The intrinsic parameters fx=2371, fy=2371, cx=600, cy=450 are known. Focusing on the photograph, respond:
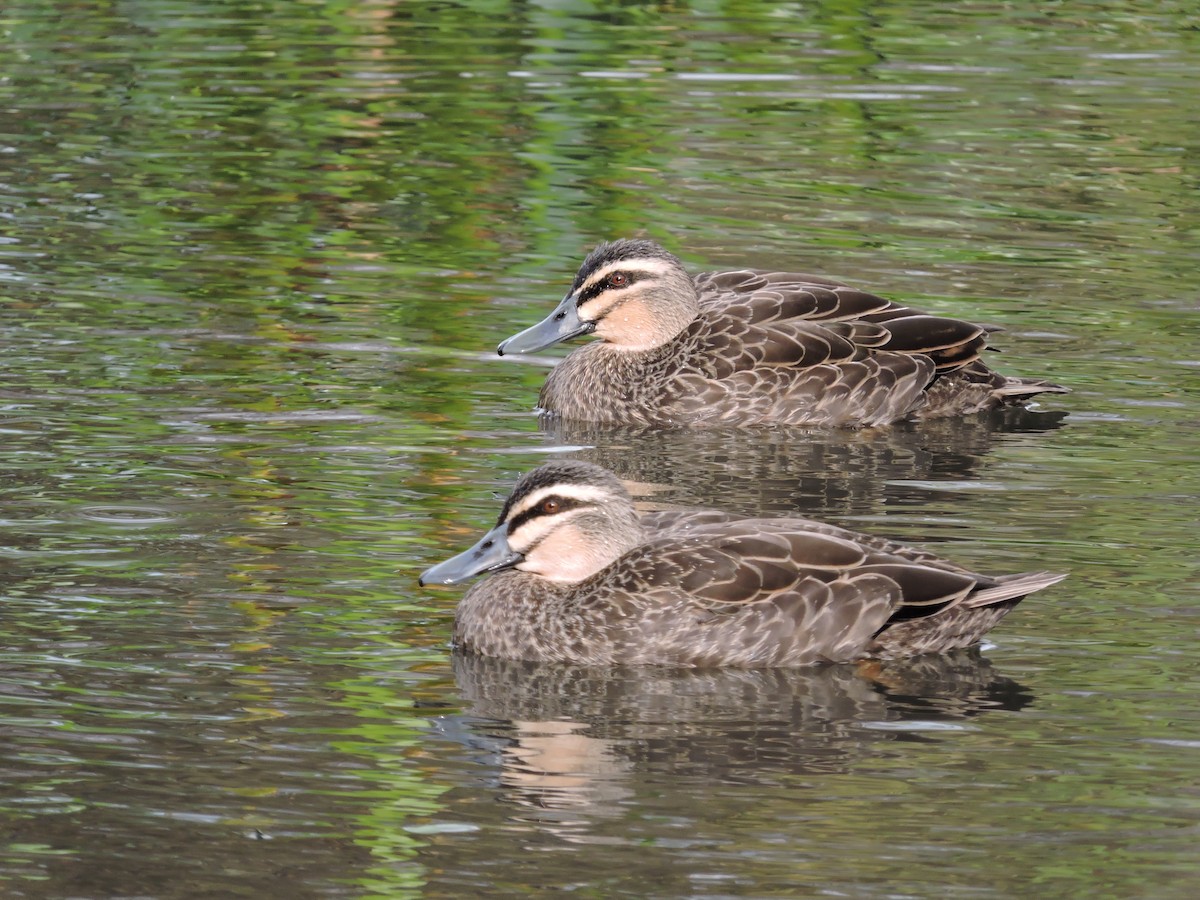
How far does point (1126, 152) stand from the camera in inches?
803

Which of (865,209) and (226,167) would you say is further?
→ (226,167)

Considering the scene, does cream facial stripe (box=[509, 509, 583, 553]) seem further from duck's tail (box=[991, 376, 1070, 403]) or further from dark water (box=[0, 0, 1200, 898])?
duck's tail (box=[991, 376, 1070, 403])

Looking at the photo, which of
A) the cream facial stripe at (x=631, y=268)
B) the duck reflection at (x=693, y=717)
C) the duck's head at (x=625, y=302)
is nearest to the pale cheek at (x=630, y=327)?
the duck's head at (x=625, y=302)

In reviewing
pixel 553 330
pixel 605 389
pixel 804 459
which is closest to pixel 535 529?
pixel 804 459

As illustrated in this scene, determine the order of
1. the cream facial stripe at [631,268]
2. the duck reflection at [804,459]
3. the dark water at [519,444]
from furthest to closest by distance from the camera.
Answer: the cream facial stripe at [631,268], the duck reflection at [804,459], the dark water at [519,444]

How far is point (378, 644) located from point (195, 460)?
3.20m

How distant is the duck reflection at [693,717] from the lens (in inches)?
328

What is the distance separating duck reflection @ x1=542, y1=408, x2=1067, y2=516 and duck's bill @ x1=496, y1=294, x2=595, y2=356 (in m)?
0.61

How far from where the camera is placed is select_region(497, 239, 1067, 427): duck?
14172mm

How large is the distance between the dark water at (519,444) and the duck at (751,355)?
258 mm

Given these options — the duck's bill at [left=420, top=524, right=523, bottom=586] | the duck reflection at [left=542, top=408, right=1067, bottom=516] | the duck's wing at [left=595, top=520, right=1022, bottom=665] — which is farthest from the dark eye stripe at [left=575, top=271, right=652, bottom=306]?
the duck's wing at [left=595, top=520, right=1022, bottom=665]

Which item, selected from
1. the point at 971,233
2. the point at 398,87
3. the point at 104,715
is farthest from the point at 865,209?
the point at 104,715

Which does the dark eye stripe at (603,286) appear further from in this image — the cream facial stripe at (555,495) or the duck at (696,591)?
the cream facial stripe at (555,495)

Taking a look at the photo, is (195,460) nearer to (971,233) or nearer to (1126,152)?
(971,233)
